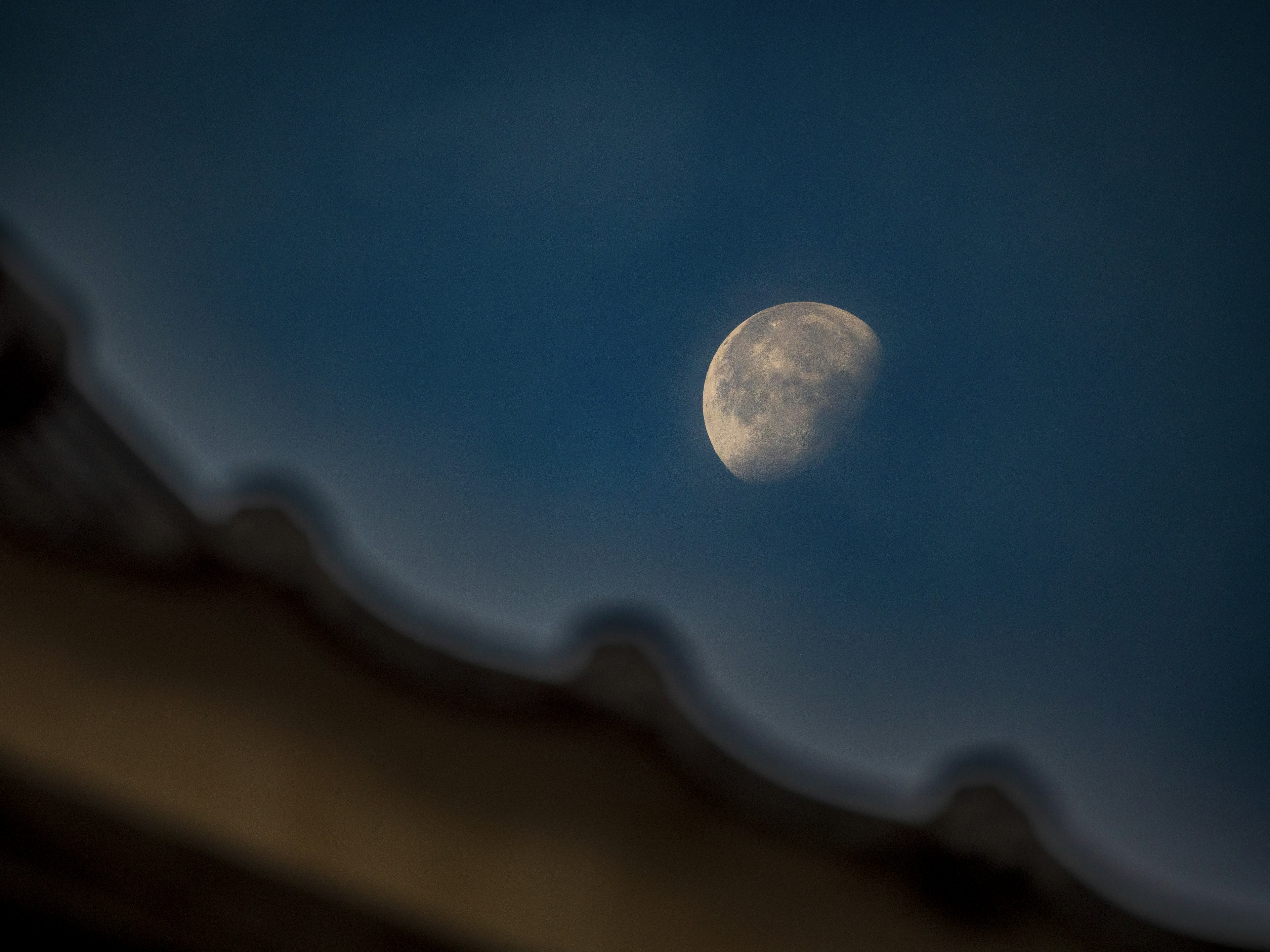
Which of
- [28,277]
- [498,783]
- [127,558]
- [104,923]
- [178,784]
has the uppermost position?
[28,277]

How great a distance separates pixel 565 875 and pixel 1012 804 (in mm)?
2301

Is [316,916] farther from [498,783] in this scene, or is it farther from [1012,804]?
[1012,804]

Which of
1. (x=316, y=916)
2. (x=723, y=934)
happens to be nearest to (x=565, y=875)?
(x=723, y=934)

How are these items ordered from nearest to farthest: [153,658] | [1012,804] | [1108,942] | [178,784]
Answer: [178,784] → [153,658] → [1012,804] → [1108,942]

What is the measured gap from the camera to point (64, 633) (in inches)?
138

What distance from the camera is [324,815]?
11.4 feet

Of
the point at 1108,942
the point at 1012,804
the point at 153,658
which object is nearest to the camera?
the point at 153,658

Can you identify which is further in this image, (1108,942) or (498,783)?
(1108,942)

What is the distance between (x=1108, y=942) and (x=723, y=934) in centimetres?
229

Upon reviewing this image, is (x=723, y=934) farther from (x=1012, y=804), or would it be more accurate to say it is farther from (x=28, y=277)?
(x=28, y=277)

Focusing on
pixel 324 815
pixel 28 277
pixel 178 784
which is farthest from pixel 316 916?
pixel 28 277

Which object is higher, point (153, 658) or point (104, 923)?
point (153, 658)

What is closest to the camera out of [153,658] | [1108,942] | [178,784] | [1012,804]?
[178,784]

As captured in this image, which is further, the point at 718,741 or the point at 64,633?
the point at 718,741
